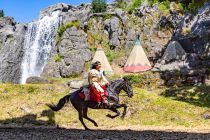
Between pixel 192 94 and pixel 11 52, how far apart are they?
1546 inches

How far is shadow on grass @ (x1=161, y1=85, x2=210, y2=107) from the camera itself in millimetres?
23786

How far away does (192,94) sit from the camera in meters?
25.5

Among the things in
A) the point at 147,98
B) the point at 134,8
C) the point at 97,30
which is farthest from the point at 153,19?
the point at 147,98

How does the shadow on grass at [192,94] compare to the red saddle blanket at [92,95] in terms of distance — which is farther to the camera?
the shadow on grass at [192,94]

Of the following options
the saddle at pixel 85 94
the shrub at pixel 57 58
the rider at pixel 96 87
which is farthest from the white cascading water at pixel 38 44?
the rider at pixel 96 87

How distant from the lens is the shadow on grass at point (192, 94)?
23.8m

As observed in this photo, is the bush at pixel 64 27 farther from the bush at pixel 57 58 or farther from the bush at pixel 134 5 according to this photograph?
the bush at pixel 134 5

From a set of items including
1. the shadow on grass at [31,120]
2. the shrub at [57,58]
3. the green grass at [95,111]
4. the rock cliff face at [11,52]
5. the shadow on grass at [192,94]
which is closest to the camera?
the shadow on grass at [31,120]

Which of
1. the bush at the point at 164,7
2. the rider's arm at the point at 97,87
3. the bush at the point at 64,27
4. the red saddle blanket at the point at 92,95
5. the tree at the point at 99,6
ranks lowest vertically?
the red saddle blanket at the point at 92,95

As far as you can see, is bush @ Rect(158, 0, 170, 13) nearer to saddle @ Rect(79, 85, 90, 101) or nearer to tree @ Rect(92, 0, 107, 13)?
tree @ Rect(92, 0, 107, 13)

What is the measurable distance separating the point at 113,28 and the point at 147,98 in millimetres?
31352

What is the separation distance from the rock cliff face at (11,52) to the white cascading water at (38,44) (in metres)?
0.80

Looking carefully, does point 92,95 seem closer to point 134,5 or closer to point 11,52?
point 134,5

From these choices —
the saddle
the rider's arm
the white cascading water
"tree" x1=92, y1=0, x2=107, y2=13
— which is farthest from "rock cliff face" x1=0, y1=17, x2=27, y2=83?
the rider's arm
